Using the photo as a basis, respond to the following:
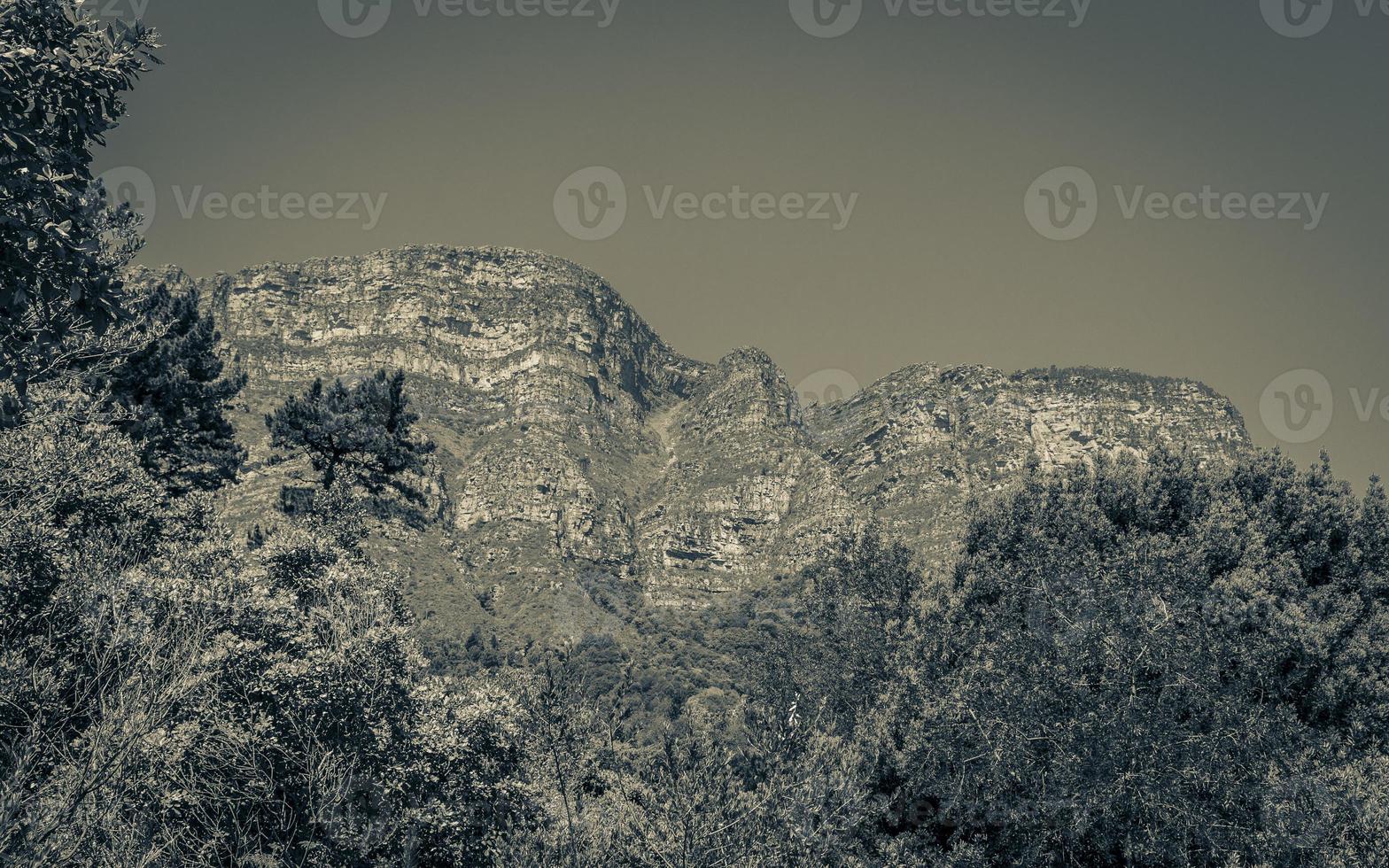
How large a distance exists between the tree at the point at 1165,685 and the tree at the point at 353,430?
21.8m

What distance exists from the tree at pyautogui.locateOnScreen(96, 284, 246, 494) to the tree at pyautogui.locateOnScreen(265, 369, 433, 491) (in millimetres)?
2254

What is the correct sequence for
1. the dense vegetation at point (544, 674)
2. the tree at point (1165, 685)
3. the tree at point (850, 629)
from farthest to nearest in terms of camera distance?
1. the tree at point (850, 629)
2. the tree at point (1165, 685)
3. the dense vegetation at point (544, 674)

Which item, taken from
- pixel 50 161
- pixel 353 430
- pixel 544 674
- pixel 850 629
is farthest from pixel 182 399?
pixel 50 161

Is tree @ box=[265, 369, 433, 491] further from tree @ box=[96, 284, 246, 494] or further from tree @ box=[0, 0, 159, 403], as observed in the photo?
Result: tree @ box=[0, 0, 159, 403]

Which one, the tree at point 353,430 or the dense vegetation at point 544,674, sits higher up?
the tree at point 353,430

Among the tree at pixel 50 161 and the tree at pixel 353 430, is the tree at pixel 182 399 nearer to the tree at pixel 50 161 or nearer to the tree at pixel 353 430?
the tree at pixel 353 430

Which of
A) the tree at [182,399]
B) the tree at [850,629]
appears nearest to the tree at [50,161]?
the tree at [182,399]

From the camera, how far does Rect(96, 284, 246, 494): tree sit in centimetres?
2916

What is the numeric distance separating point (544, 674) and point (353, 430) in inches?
621

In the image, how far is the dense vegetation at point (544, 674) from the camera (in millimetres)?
10555

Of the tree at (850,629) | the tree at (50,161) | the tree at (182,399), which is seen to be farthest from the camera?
the tree at (850,629)

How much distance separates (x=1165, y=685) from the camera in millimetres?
20422

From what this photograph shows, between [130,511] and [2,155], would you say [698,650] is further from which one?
[2,155]

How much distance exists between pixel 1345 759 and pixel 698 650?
422 feet
